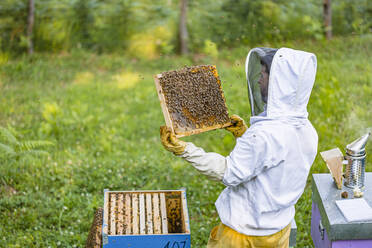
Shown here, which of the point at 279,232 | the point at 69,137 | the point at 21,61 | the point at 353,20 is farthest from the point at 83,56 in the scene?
the point at 279,232

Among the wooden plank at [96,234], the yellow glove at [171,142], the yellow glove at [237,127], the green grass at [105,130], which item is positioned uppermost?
the yellow glove at [171,142]

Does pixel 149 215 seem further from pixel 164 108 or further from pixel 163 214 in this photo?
pixel 164 108

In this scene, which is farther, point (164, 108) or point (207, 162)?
point (164, 108)

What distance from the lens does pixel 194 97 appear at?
124 inches

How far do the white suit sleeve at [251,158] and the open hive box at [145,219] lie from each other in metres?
0.78

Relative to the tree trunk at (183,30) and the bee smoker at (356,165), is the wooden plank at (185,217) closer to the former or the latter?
the bee smoker at (356,165)

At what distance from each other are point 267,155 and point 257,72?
0.53 metres

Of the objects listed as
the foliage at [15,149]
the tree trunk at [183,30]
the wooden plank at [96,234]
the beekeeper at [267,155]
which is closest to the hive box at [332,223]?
the beekeeper at [267,155]

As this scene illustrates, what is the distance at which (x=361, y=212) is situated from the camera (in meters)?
3.11

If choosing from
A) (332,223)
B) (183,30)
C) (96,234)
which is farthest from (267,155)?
(183,30)

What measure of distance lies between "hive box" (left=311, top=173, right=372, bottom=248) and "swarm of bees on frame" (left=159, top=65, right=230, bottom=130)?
971 mm

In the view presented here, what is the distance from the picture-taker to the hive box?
9.95 ft

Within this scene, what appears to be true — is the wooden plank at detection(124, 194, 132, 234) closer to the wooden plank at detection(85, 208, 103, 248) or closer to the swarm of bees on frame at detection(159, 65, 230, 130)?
the wooden plank at detection(85, 208, 103, 248)

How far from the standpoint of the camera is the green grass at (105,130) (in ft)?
15.2
